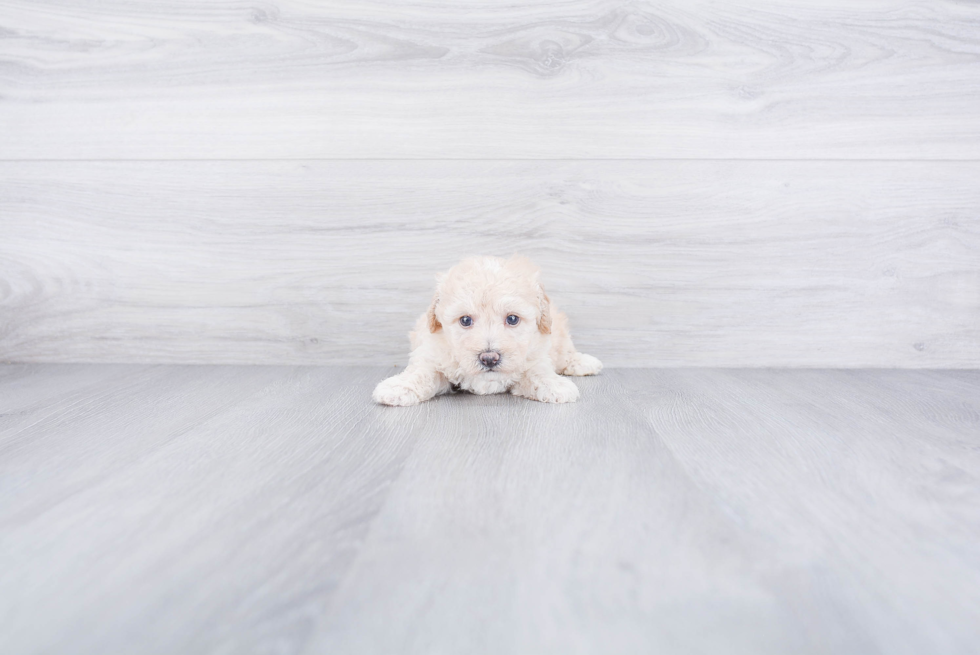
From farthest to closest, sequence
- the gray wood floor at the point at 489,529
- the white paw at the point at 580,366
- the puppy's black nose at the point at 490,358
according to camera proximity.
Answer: the white paw at the point at 580,366 < the puppy's black nose at the point at 490,358 < the gray wood floor at the point at 489,529

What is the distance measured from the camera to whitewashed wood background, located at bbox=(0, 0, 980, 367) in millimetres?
1510

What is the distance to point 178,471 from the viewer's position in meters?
0.81

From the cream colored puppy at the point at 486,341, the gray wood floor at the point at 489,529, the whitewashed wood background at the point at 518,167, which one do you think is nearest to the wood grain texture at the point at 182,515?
the gray wood floor at the point at 489,529

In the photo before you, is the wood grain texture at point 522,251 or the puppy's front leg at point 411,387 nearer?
the puppy's front leg at point 411,387

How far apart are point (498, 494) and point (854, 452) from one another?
629mm

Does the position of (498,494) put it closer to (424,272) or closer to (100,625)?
(100,625)

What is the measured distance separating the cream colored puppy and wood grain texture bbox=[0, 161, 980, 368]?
323 millimetres

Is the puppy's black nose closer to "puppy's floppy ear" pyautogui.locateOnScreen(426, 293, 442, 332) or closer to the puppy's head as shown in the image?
the puppy's head

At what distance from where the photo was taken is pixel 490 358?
1166mm

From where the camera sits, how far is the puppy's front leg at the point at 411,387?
1.19 m

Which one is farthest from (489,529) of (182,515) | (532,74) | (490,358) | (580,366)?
(532,74)

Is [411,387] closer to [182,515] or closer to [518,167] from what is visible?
[182,515]

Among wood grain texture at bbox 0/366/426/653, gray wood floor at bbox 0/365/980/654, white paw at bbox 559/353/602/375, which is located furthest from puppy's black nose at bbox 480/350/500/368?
white paw at bbox 559/353/602/375

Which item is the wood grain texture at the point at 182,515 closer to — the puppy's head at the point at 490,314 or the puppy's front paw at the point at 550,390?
the puppy's head at the point at 490,314
